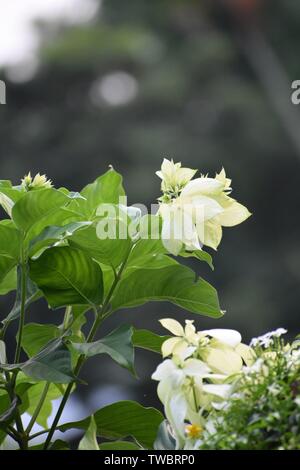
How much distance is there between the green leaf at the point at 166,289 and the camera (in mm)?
856

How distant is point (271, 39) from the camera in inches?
555

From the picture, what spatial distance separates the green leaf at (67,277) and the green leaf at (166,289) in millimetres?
28

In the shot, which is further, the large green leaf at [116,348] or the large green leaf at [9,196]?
the large green leaf at [9,196]

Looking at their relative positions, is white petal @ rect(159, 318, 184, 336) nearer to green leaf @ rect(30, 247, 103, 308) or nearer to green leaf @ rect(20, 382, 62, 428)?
green leaf @ rect(30, 247, 103, 308)

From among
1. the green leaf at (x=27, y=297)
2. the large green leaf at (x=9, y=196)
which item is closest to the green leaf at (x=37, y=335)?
the green leaf at (x=27, y=297)

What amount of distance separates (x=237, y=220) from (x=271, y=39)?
13731 millimetres

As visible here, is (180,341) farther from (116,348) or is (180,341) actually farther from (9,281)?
(9,281)

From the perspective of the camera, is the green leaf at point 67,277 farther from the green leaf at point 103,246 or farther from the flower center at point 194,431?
the flower center at point 194,431

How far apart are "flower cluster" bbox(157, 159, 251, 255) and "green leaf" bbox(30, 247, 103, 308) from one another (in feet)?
0.28

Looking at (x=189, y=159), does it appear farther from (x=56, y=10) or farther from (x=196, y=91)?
(x=56, y=10)

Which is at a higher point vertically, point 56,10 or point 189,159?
point 56,10

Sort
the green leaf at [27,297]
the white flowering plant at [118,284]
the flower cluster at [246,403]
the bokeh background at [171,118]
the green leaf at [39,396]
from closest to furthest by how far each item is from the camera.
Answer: the flower cluster at [246,403], the white flowering plant at [118,284], the green leaf at [27,297], the green leaf at [39,396], the bokeh background at [171,118]

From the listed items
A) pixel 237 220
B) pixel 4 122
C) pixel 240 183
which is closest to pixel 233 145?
pixel 240 183

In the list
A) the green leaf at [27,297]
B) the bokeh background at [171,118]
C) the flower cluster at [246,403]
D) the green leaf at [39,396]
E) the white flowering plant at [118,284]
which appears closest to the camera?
the flower cluster at [246,403]
